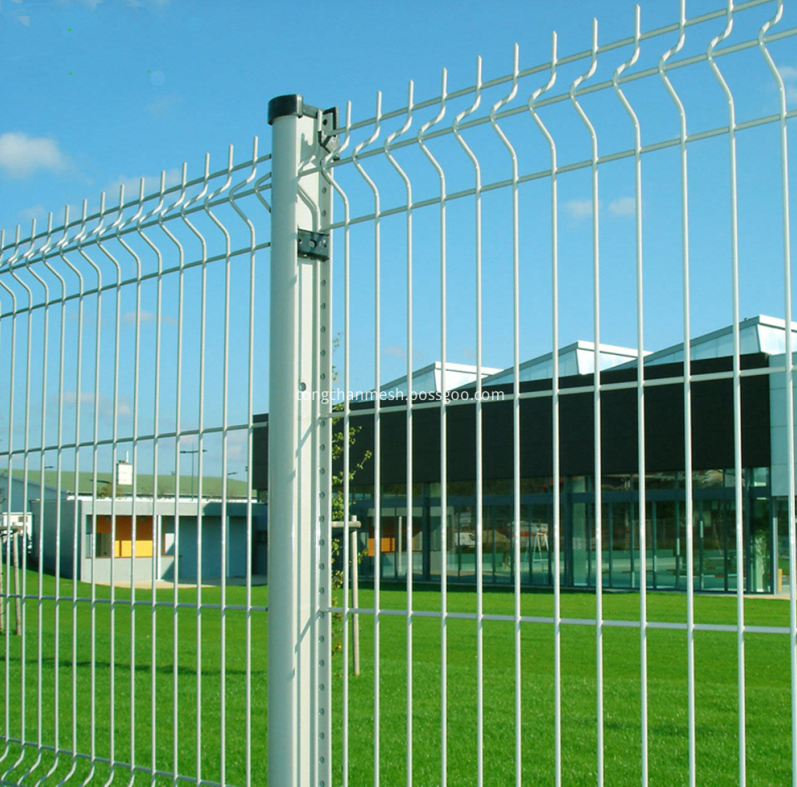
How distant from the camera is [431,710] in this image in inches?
283

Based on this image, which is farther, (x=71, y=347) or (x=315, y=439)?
(x=71, y=347)

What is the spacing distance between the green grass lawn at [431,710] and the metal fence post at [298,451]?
271 millimetres

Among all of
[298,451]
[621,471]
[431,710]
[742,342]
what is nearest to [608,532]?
[621,471]

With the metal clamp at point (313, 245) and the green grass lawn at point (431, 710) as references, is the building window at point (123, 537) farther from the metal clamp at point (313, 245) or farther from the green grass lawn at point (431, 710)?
the metal clamp at point (313, 245)

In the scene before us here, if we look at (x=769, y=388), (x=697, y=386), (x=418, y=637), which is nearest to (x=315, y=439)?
(x=418, y=637)

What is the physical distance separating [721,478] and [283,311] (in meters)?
20.5

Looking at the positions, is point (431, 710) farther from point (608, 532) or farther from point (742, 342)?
point (608, 532)

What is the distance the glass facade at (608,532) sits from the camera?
69.3 ft

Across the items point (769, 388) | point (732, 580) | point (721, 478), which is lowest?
point (732, 580)

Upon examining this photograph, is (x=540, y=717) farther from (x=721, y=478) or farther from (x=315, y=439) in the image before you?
(x=721, y=478)

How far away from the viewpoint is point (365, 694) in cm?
788

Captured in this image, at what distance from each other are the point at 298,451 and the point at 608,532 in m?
21.5

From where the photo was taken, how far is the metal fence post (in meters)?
2.84

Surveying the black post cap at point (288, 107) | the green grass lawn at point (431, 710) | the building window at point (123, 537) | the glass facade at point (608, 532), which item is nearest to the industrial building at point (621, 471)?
the glass facade at point (608, 532)
